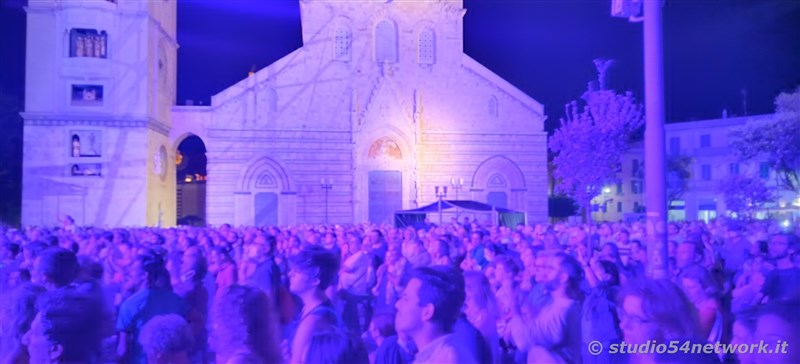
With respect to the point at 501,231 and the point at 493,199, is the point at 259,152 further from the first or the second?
the point at 501,231

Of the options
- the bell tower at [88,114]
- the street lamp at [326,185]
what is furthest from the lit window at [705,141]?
the bell tower at [88,114]

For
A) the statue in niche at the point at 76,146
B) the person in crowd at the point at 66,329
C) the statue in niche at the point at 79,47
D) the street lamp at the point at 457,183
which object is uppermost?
the statue in niche at the point at 79,47

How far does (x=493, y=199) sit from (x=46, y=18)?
24338 millimetres

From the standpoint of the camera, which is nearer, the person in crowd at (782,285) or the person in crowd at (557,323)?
the person in crowd at (557,323)

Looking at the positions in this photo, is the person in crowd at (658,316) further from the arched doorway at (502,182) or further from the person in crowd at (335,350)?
the arched doorway at (502,182)

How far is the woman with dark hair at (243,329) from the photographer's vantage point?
13.6 feet

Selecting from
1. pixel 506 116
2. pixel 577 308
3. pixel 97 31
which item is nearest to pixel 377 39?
pixel 506 116

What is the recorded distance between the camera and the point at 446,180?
3822 centimetres

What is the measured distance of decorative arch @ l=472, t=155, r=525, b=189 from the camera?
38625 mm

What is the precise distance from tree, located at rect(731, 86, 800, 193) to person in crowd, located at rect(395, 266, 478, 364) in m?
39.6

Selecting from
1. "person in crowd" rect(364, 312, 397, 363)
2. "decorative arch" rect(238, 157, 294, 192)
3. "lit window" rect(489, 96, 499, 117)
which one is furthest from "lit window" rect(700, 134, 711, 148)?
"person in crowd" rect(364, 312, 397, 363)

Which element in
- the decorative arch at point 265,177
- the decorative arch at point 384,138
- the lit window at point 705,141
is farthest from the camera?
the lit window at point 705,141

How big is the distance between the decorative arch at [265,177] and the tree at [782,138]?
88.0ft

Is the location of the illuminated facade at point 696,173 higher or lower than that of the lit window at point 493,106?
lower
